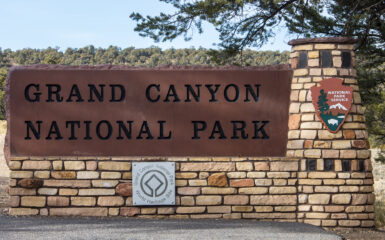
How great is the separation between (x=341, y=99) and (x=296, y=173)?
139cm

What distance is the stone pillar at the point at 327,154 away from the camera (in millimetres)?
9141

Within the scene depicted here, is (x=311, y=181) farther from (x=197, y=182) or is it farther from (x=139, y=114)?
(x=139, y=114)

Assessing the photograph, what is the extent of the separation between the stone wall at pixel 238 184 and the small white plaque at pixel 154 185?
0.09 m

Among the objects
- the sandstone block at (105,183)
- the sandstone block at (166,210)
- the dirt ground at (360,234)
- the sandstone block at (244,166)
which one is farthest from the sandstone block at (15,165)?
the dirt ground at (360,234)

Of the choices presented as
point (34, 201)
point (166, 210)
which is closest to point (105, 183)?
point (166, 210)

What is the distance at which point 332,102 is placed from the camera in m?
9.18

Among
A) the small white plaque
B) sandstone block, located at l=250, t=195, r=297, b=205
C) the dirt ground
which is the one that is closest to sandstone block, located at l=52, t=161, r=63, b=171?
the small white plaque

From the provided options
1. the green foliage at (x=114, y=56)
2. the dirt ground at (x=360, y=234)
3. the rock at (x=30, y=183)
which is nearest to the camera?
the dirt ground at (x=360, y=234)

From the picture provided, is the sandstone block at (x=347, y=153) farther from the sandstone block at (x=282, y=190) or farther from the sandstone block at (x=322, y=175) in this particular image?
the sandstone block at (x=282, y=190)

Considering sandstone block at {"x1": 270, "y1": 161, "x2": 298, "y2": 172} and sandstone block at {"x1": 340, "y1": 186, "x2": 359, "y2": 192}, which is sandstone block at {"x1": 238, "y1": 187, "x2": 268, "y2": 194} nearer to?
sandstone block at {"x1": 270, "y1": 161, "x2": 298, "y2": 172}

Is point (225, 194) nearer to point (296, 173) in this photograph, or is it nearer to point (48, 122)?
point (296, 173)

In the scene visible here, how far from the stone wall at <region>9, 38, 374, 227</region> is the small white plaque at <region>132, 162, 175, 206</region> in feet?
0.30

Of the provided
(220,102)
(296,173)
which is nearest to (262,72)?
(220,102)

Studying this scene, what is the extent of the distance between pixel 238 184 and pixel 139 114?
76.7 inches
